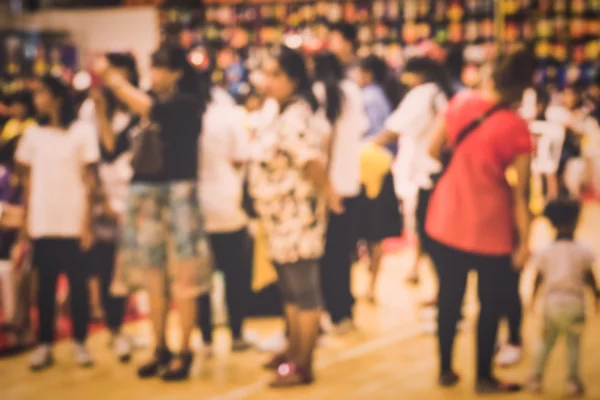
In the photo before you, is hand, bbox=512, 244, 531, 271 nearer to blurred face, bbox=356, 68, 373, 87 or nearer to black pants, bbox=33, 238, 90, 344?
blurred face, bbox=356, 68, 373, 87

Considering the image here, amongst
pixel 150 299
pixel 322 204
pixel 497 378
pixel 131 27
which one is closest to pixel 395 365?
pixel 497 378

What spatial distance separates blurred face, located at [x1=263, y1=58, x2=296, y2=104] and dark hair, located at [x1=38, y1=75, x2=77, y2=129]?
1.05 meters

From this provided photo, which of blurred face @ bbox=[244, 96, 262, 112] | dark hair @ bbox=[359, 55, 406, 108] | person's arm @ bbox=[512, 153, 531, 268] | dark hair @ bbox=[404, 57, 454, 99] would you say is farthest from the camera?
blurred face @ bbox=[244, 96, 262, 112]

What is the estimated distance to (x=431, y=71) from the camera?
4.68 meters

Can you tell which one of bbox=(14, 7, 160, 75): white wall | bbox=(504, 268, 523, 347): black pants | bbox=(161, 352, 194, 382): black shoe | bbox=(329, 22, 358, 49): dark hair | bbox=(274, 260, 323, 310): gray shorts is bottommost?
bbox=(161, 352, 194, 382): black shoe

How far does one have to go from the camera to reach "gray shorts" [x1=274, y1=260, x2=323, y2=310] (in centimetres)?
391

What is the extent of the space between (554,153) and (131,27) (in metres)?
5.36

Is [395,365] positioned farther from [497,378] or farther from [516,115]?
[516,115]

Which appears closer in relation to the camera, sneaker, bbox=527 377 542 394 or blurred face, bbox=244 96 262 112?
sneaker, bbox=527 377 542 394

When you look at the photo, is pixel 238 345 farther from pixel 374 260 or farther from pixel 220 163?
pixel 374 260

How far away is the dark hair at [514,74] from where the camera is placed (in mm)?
3602

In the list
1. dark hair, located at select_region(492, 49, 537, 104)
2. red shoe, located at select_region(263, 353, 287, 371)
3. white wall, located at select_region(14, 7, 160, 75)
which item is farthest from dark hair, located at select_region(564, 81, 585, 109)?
red shoe, located at select_region(263, 353, 287, 371)

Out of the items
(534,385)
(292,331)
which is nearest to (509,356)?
(534,385)

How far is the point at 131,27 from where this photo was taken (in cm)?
1009
